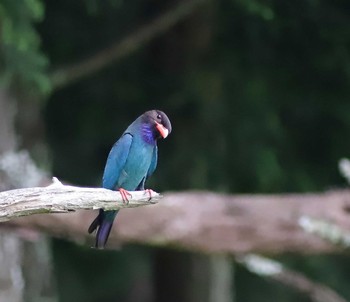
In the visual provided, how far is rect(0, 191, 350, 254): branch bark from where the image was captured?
5.96 meters

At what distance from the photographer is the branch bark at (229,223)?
19.6 ft

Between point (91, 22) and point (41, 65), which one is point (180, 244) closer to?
point (41, 65)

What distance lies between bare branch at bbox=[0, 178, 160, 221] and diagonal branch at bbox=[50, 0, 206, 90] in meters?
3.54

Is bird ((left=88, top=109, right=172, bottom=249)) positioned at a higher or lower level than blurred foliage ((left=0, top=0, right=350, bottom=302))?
lower

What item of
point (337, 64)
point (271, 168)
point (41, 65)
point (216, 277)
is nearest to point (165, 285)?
point (216, 277)

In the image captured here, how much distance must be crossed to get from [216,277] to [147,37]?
2165 millimetres

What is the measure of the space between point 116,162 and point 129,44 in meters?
3.49

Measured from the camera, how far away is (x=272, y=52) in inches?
292

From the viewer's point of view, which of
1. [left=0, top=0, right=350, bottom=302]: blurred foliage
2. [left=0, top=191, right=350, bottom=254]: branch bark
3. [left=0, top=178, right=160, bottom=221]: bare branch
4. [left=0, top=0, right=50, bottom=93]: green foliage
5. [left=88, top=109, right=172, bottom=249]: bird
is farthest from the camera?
[left=0, top=0, right=350, bottom=302]: blurred foliage

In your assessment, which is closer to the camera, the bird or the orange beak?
the orange beak

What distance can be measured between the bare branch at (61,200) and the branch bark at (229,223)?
2391 mm

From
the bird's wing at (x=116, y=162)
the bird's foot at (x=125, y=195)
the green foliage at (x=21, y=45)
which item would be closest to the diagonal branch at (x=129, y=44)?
the green foliage at (x=21, y=45)

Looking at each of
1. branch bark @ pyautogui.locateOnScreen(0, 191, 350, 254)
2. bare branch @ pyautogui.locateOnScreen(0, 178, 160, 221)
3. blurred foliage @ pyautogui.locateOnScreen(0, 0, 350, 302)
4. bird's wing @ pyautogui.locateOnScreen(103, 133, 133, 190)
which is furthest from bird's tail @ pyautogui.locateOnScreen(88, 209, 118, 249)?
blurred foliage @ pyautogui.locateOnScreen(0, 0, 350, 302)

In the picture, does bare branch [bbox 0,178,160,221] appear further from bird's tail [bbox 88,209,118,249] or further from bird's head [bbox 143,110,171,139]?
bird's head [bbox 143,110,171,139]
